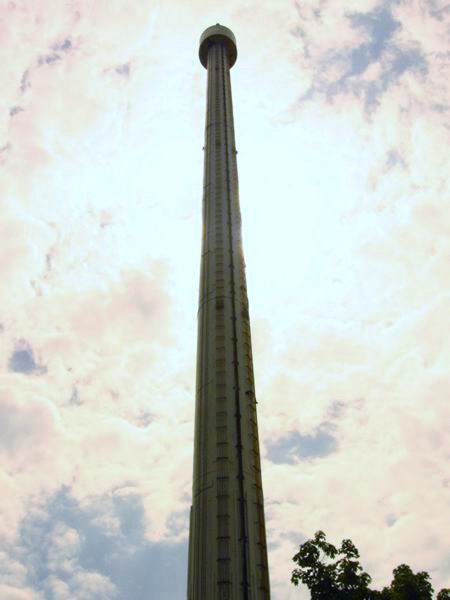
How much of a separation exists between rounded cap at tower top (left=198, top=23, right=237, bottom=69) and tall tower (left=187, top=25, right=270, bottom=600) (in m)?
22.7

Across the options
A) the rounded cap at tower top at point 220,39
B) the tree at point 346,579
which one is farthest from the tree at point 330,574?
the rounded cap at tower top at point 220,39

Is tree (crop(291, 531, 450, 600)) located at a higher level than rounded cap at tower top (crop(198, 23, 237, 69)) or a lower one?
lower

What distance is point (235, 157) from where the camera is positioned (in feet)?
199

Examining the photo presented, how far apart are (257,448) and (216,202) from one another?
25.4m

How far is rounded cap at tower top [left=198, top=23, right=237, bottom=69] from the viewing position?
7256cm

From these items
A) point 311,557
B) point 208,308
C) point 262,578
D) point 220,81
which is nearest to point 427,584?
point 311,557

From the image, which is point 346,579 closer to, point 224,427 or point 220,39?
point 224,427

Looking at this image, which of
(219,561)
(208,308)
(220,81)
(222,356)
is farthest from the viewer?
(220,81)

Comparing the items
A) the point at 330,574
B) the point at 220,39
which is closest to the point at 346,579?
the point at 330,574

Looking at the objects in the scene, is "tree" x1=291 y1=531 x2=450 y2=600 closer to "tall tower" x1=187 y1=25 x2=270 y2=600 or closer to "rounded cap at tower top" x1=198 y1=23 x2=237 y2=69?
"tall tower" x1=187 y1=25 x2=270 y2=600

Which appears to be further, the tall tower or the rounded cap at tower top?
the rounded cap at tower top

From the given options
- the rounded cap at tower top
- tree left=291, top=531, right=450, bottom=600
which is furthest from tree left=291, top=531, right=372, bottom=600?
the rounded cap at tower top

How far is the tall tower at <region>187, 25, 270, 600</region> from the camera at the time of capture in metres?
33.5

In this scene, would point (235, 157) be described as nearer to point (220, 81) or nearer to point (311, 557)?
point (220, 81)
